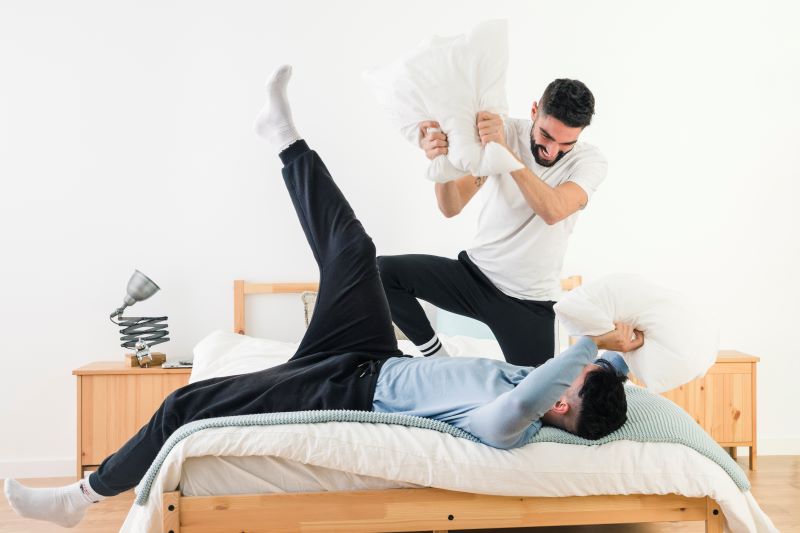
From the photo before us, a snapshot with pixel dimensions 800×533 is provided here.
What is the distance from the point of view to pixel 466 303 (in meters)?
2.33

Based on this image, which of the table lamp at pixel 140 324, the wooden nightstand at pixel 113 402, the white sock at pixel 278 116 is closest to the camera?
the white sock at pixel 278 116

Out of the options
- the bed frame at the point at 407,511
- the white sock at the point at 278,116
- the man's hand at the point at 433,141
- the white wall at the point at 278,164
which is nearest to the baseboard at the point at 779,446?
the white wall at the point at 278,164

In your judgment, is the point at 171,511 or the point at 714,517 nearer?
the point at 171,511

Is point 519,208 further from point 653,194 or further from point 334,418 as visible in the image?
point 653,194

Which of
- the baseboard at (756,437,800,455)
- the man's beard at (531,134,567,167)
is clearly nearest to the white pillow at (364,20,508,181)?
the man's beard at (531,134,567,167)

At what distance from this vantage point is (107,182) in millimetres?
3588

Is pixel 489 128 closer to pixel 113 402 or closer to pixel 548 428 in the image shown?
pixel 548 428

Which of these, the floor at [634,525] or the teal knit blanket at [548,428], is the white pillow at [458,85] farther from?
the floor at [634,525]

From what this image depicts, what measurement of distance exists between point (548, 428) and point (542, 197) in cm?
64

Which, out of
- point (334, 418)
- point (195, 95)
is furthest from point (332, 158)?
point (334, 418)

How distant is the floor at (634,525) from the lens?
2510 mm

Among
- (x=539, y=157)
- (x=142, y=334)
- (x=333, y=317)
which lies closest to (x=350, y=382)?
(x=333, y=317)

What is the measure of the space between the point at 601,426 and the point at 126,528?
1.17 metres

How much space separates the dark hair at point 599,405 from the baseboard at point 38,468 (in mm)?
2586
